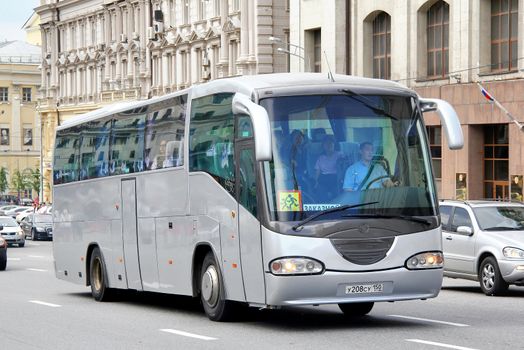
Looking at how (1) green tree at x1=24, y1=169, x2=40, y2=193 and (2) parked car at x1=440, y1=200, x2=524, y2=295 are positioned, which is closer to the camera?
(2) parked car at x1=440, y1=200, x2=524, y2=295

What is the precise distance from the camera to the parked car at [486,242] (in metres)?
23.2

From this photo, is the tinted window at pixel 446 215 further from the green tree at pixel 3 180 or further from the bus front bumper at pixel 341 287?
the green tree at pixel 3 180

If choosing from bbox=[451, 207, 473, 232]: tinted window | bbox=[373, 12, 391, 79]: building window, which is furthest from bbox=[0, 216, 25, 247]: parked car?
bbox=[451, 207, 473, 232]: tinted window

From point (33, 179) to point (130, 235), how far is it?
10726cm

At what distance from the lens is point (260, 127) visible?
15.2 m

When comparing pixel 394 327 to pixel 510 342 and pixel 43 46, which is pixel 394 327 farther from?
pixel 43 46

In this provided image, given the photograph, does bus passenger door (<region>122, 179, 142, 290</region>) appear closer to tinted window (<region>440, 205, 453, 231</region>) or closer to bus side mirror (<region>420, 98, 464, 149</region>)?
bus side mirror (<region>420, 98, 464, 149</region>)

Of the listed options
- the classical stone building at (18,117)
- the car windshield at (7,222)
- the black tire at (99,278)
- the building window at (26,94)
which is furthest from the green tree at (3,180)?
the black tire at (99,278)

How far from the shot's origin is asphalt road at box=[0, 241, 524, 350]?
1485cm

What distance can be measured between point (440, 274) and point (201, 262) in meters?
3.60

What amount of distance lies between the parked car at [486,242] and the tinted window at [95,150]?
249 inches

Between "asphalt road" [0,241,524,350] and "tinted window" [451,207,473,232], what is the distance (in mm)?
1380

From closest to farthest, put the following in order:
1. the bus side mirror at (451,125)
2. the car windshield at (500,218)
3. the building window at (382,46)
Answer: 1. the bus side mirror at (451,125)
2. the car windshield at (500,218)
3. the building window at (382,46)

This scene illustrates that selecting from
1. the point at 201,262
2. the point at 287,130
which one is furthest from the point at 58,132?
the point at 287,130
